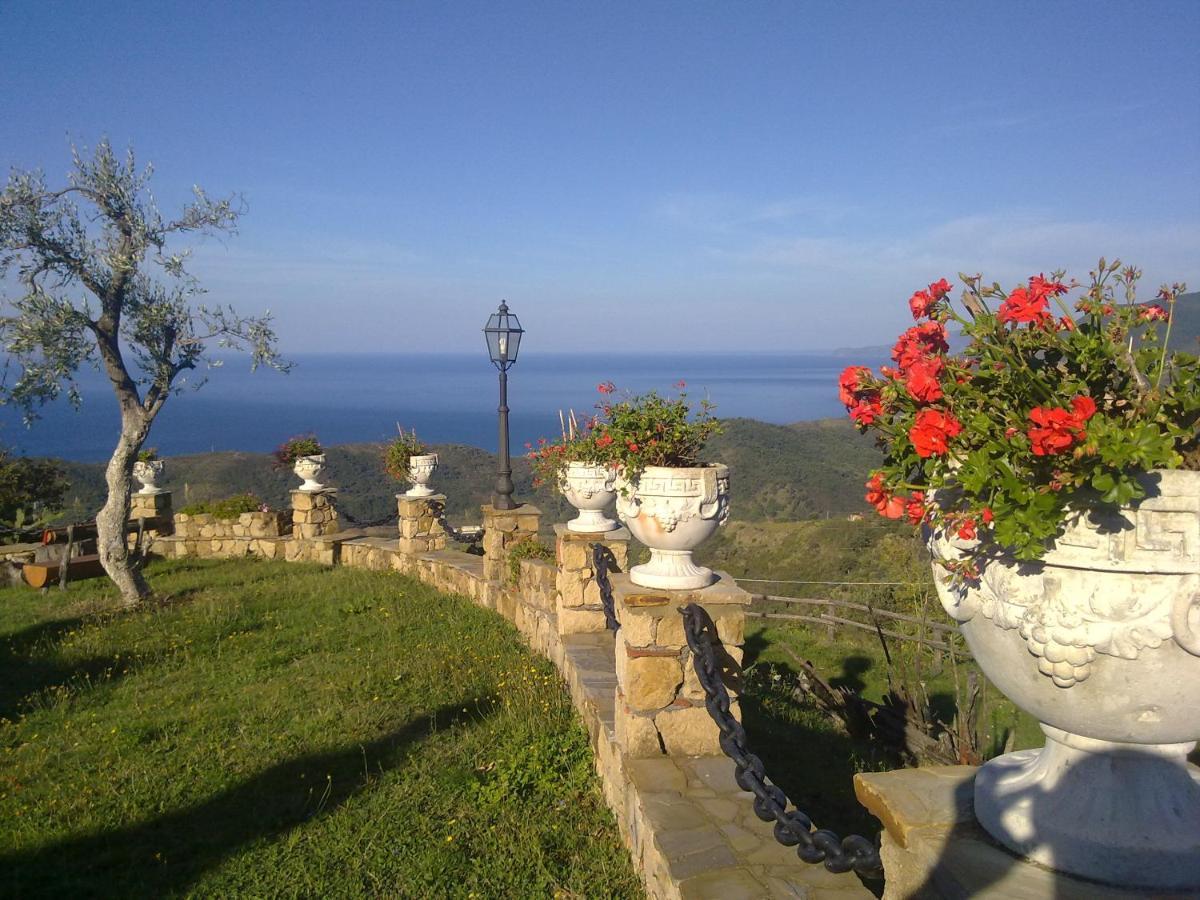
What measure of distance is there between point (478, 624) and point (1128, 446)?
23.7ft

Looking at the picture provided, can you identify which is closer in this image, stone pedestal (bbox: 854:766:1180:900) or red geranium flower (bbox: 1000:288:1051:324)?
stone pedestal (bbox: 854:766:1180:900)

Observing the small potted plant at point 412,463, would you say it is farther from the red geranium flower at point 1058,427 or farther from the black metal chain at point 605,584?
the red geranium flower at point 1058,427

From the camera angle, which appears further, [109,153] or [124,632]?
[109,153]

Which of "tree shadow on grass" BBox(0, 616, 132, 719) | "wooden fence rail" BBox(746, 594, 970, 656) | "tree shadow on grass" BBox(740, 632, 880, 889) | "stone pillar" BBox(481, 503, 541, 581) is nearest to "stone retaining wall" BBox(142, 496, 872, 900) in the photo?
"tree shadow on grass" BBox(740, 632, 880, 889)

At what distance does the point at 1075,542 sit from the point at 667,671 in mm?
2399

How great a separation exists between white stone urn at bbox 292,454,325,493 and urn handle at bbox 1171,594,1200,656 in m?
12.2

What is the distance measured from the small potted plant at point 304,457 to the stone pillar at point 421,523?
2.01m

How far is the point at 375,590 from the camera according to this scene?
999cm

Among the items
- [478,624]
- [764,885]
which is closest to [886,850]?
[764,885]

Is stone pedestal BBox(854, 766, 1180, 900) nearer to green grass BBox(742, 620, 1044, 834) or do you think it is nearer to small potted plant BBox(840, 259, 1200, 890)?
small potted plant BBox(840, 259, 1200, 890)

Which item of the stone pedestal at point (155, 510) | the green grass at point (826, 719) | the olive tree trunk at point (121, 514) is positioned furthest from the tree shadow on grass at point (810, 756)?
the stone pedestal at point (155, 510)

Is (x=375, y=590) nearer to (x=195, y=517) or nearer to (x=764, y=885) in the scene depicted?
(x=195, y=517)

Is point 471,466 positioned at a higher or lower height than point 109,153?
lower

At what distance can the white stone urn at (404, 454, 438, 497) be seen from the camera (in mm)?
11172
